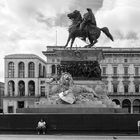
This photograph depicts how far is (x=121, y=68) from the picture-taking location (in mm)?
120125

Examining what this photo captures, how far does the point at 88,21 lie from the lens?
1314 inches

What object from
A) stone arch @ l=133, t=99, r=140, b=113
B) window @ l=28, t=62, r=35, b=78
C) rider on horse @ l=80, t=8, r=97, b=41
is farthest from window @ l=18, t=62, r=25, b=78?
rider on horse @ l=80, t=8, r=97, b=41

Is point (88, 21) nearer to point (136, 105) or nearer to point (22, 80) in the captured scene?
point (136, 105)

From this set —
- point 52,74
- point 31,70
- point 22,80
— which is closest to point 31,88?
point 22,80

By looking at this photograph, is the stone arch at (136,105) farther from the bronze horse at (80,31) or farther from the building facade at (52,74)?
the bronze horse at (80,31)

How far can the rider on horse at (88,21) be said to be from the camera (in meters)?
33.2

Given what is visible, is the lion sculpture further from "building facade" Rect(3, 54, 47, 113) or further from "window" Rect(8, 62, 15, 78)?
"window" Rect(8, 62, 15, 78)

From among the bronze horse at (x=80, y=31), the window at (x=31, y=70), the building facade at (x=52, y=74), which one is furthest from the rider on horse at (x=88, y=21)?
the window at (x=31, y=70)

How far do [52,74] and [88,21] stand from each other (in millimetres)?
83609

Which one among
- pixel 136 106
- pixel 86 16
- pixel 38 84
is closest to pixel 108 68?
pixel 136 106

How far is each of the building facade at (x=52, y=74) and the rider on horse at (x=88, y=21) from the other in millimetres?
79650

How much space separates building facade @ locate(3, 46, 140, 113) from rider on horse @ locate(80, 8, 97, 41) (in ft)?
261

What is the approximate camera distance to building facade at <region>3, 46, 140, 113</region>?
11881 cm

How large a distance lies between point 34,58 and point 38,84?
7552mm
